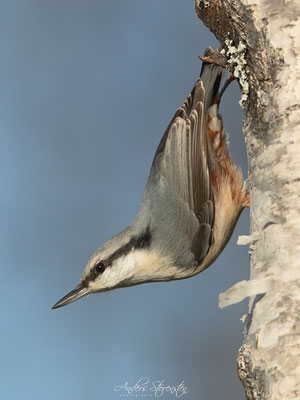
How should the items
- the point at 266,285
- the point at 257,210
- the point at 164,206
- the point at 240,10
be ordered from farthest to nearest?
the point at 164,206 → the point at 240,10 → the point at 257,210 → the point at 266,285

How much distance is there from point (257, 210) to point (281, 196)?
0.28 feet

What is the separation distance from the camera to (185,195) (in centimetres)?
248

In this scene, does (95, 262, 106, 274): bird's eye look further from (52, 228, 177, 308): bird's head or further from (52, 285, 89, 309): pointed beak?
(52, 285, 89, 309): pointed beak

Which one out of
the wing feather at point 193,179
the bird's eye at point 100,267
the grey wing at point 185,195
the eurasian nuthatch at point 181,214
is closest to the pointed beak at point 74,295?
the eurasian nuthatch at point 181,214

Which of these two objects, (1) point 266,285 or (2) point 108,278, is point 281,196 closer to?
(1) point 266,285

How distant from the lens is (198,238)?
97.0 inches

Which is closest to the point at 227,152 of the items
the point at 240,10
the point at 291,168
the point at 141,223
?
the point at 141,223

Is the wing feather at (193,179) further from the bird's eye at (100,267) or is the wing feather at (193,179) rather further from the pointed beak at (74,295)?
the pointed beak at (74,295)

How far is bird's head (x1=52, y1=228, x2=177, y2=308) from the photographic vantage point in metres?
2.44

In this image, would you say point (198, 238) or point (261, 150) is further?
point (198, 238)

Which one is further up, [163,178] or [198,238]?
[163,178]

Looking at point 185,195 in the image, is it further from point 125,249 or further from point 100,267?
point 100,267

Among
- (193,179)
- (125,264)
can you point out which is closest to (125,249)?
(125,264)

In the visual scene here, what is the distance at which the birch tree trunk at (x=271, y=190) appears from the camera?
3.76ft
